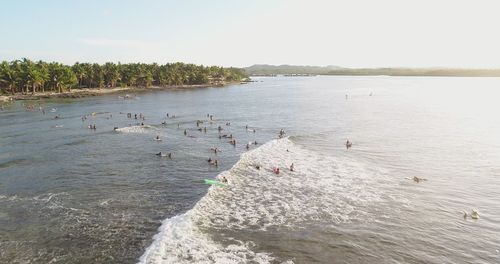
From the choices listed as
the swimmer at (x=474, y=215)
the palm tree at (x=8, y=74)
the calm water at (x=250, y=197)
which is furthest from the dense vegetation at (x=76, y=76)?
the swimmer at (x=474, y=215)

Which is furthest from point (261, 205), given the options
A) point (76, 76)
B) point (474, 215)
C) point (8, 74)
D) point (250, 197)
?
point (76, 76)

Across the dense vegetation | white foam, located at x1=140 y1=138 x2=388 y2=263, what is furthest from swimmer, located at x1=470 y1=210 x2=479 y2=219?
the dense vegetation

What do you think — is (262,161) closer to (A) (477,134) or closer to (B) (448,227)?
(B) (448,227)

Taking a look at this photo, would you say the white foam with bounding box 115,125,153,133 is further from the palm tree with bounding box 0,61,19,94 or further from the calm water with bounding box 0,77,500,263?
the palm tree with bounding box 0,61,19,94

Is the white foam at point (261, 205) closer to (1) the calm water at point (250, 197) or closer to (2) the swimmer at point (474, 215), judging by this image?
(1) the calm water at point (250, 197)

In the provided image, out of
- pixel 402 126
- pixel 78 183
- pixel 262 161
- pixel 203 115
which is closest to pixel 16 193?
pixel 78 183

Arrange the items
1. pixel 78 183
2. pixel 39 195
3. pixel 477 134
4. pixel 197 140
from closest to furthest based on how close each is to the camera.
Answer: pixel 39 195 < pixel 78 183 < pixel 197 140 < pixel 477 134

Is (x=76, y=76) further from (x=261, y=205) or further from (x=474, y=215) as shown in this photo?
(x=474, y=215)
